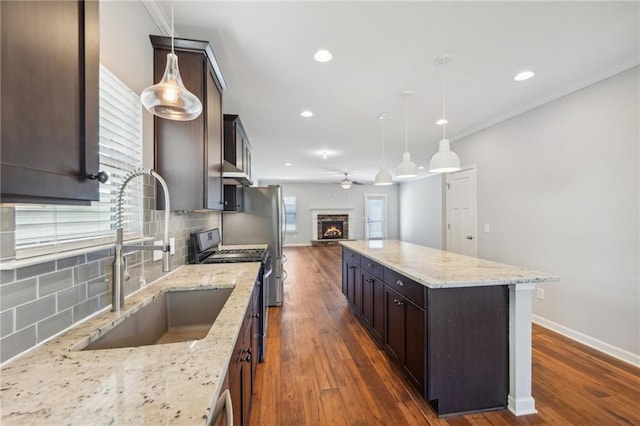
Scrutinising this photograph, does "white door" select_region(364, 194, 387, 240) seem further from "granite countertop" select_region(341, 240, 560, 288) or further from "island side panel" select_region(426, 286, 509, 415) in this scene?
"island side panel" select_region(426, 286, 509, 415)

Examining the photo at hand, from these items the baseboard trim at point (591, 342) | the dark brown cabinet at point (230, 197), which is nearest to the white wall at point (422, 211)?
the baseboard trim at point (591, 342)

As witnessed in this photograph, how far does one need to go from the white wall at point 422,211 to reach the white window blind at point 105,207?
763cm

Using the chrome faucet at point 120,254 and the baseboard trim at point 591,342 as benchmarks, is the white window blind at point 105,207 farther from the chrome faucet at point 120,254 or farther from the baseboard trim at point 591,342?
the baseboard trim at point 591,342

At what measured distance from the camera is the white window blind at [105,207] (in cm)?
91

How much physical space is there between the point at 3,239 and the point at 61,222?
0.22 metres

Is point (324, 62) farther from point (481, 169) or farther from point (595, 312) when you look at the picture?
point (595, 312)

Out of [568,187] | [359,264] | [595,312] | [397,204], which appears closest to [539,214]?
[568,187]

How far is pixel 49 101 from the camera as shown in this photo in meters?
0.67

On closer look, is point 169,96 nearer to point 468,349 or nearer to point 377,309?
point 468,349

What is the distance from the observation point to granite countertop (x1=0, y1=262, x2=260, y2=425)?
61 cm

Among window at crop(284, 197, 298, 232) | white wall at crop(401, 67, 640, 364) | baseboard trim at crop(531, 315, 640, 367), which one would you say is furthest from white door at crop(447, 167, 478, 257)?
window at crop(284, 197, 298, 232)

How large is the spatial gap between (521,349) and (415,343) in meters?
0.68

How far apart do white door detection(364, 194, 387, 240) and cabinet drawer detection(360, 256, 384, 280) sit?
26.0 ft

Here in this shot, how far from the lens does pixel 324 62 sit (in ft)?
7.74
